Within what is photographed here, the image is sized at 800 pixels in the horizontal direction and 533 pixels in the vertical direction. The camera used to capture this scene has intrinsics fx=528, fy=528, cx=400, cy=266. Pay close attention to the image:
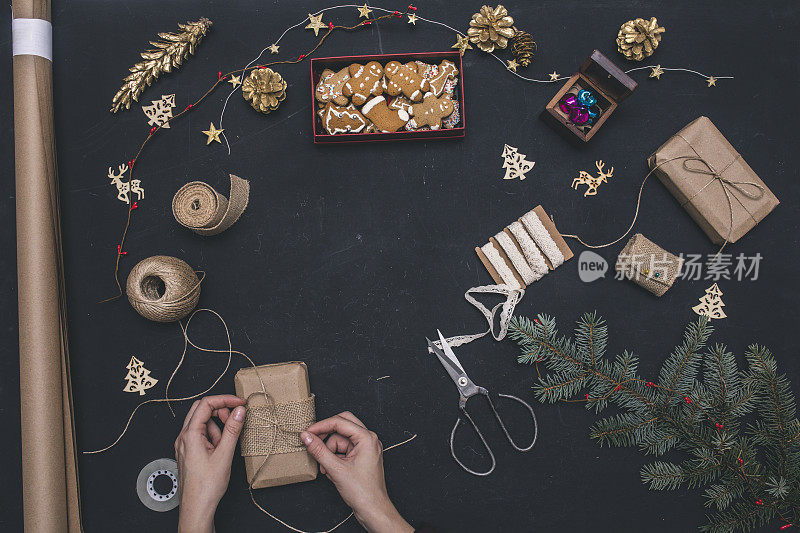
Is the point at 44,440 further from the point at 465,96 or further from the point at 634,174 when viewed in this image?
the point at 634,174

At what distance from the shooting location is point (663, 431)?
54.9 inches

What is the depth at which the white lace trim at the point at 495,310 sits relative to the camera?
1439 millimetres

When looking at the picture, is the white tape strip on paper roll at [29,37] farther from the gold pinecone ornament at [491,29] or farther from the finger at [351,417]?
the finger at [351,417]

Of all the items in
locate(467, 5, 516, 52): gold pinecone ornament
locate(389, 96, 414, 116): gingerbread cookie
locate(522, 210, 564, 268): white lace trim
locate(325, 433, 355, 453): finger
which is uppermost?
locate(467, 5, 516, 52): gold pinecone ornament

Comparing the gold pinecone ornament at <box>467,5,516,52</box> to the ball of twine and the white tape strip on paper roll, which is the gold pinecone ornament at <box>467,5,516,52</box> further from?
the white tape strip on paper roll

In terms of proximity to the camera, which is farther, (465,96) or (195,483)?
(465,96)

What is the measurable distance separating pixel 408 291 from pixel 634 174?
0.72 metres

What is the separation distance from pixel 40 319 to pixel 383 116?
1.05m

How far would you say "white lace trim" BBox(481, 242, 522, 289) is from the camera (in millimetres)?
1447

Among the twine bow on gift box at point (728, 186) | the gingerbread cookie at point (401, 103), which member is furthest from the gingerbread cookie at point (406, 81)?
the twine bow on gift box at point (728, 186)

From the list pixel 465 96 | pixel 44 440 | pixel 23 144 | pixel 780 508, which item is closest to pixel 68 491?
pixel 44 440

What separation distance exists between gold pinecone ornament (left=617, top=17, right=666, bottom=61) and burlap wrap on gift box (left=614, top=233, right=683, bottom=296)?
0.52 meters

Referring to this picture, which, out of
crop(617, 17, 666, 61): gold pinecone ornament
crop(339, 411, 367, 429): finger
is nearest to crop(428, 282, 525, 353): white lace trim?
crop(339, 411, 367, 429): finger

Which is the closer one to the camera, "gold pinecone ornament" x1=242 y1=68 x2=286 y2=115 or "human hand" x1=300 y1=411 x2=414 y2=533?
"human hand" x1=300 y1=411 x2=414 y2=533
